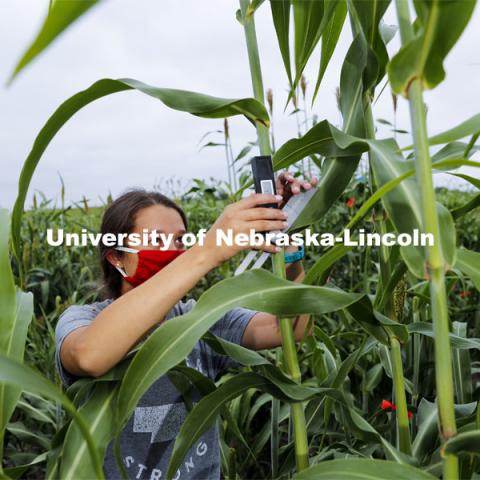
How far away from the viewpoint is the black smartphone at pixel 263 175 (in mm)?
682

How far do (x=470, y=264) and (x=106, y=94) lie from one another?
46 centimetres

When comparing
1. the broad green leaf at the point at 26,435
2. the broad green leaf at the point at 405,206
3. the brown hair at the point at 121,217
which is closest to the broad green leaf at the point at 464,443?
the broad green leaf at the point at 405,206

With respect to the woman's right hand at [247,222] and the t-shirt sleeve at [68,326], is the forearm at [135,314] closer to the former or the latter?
the woman's right hand at [247,222]

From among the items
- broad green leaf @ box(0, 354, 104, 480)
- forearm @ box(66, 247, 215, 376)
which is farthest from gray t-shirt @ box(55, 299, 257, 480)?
broad green leaf @ box(0, 354, 104, 480)

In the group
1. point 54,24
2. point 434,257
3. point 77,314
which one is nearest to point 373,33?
point 434,257

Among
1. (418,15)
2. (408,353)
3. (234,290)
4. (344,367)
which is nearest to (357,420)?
(344,367)

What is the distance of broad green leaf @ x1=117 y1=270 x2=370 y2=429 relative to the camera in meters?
0.54

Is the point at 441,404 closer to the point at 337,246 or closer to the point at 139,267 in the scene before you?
the point at 337,246

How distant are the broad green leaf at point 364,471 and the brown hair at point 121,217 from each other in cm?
72

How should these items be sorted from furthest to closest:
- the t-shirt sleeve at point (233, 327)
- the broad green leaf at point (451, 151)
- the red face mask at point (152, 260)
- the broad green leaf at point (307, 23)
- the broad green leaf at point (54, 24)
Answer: the t-shirt sleeve at point (233, 327)
the red face mask at point (152, 260)
the broad green leaf at point (451, 151)
the broad green leaf at point (307, 23)
the broad green leaf at point (54, 24)

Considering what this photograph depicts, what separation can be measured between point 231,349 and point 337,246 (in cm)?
20

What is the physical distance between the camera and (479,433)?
48cm

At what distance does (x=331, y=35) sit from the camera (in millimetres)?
767

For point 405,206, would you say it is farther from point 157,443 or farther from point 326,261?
point 157,443
